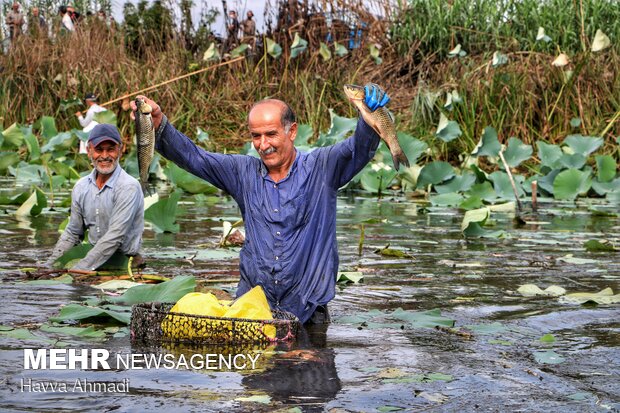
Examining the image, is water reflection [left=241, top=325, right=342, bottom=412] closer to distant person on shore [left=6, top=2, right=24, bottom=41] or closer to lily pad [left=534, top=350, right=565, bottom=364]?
lily pad [left=534, top=350, right=565, bottom=364]

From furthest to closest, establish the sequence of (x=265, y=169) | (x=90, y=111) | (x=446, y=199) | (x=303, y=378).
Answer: (x=90, y=111)
(x=446, y=199)
(x=265, y=169)
(x=303, y=378)

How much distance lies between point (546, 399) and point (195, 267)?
389 centimetres

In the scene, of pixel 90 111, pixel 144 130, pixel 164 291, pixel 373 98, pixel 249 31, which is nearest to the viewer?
pixel 373 98

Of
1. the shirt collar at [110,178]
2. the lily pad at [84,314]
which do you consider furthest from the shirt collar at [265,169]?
the shirt collar at [110,178]

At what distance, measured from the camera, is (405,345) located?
525cm

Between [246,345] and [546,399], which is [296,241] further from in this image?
[546,399]

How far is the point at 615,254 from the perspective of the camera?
8758 mm

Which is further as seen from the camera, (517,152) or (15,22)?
(15,22)

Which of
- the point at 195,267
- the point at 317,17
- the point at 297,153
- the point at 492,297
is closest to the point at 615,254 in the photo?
the point at 492,297

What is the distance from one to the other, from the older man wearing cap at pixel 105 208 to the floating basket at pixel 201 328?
197 centimetres

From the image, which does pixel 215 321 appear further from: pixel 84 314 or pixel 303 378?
pixel 84 314

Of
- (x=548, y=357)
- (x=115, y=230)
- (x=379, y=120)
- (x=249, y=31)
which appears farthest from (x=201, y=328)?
(x=249, y=31)

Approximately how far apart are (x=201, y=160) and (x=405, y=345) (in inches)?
56.1

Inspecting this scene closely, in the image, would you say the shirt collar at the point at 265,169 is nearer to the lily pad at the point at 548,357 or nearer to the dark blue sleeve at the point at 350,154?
the dark blue sleeve at the point at 350,154
